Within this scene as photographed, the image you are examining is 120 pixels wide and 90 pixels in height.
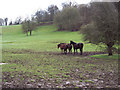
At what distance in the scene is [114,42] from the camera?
16719 mm

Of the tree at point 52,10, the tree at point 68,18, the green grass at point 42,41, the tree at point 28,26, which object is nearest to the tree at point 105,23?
the green grass at point 42,41

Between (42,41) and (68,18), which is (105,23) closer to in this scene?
(42,41)

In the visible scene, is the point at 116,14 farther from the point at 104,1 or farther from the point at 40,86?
the point at 40,86

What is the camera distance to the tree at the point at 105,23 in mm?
14623

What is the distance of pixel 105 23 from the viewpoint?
1597cm

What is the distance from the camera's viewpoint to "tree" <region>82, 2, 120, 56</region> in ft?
48.0

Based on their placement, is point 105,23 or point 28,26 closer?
point 105,23

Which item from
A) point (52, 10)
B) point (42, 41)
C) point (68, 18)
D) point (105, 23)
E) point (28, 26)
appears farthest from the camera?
point (52, 10)

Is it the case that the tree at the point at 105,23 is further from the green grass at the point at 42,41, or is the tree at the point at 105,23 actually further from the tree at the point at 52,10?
the tree at the point at 52,10

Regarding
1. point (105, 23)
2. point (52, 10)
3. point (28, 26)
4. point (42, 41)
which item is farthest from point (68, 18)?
point (105, 23)

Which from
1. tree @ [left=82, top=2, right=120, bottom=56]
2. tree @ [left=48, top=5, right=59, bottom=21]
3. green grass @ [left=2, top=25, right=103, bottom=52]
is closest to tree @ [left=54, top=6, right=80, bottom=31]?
green grass @ [left=2, top=25, right=103, bottom=52]

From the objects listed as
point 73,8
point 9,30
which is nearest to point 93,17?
point 73,8

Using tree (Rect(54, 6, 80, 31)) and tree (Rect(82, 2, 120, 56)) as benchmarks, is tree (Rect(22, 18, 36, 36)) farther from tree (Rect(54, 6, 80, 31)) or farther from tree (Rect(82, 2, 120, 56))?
tree (Rect(82, 2, 120, 56))

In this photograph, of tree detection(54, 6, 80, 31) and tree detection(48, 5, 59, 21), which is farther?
tree detection(48, 5, 59, 21)
